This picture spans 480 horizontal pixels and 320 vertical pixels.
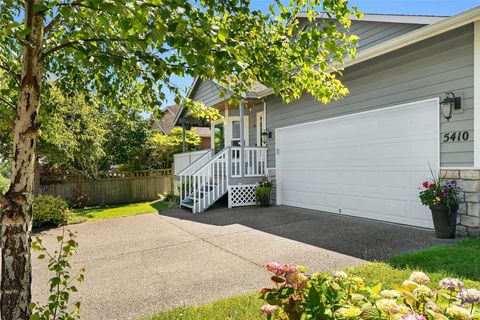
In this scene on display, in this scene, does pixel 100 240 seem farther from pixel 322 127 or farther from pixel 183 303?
pixel 322 127

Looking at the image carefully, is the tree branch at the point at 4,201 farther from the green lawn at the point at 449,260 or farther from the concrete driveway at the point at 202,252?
the green lawn at the point at 449,260

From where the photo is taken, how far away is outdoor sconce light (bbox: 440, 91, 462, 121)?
5.60 metres

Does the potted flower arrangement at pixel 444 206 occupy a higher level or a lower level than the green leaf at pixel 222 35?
lower

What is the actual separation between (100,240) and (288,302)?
19.7 ft

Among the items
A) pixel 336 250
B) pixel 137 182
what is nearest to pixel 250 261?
pixel 336 250

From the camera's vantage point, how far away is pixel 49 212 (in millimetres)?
8102

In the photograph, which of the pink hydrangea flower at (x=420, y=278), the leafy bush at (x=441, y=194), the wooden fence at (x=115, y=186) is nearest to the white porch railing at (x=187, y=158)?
the wooden fence at (x=115, y=186)

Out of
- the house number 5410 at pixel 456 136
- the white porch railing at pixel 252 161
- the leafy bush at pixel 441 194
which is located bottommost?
the leafy bush at pixel 441 194

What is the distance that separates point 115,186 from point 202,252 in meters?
9.43

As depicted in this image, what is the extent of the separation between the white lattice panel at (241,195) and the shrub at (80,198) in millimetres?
6202

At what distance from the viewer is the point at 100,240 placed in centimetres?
654

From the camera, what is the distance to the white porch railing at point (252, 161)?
10492 millimetres

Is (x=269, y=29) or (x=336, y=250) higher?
(x=269, y=29)

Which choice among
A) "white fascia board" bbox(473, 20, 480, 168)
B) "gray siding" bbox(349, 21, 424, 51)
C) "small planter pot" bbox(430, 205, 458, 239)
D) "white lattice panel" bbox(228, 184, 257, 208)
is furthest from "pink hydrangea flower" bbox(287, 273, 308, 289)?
"white lattice panel" bbox(228, 184, 257, 208)
